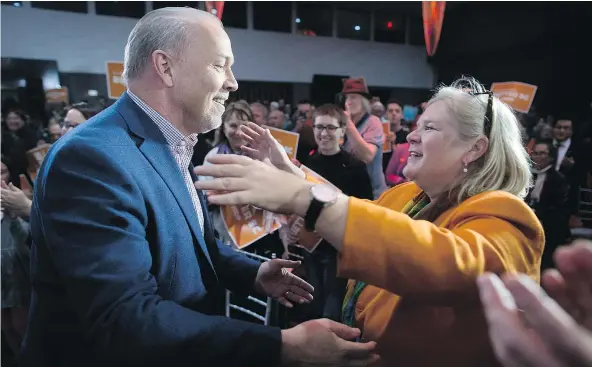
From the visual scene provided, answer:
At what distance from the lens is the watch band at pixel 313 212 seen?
0.81m

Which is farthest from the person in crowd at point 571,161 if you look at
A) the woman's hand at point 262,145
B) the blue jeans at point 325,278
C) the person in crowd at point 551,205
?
the woman's hand at point 262,145

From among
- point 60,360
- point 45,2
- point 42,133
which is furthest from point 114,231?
point 45,2

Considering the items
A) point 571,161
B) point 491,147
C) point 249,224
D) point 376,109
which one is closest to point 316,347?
point 491,147

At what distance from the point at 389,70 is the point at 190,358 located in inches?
521

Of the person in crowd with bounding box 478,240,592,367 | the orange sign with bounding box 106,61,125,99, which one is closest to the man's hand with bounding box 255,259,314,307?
the person in crowd with bounding box 478,240,592,367

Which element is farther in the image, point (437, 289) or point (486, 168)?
point (486, 168)

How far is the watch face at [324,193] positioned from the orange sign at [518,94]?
3739 mm

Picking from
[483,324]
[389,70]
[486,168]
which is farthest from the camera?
[389,70]

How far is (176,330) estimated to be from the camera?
0.89m

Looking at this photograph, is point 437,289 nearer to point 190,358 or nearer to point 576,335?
point 576,335

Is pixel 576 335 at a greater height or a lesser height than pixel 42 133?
greater

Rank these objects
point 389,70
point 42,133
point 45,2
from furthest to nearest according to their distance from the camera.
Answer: point 389,70 → point 45,2 → point 42,133

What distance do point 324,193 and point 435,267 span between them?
28 cm

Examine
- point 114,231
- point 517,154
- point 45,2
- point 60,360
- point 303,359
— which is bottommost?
point 60,360
